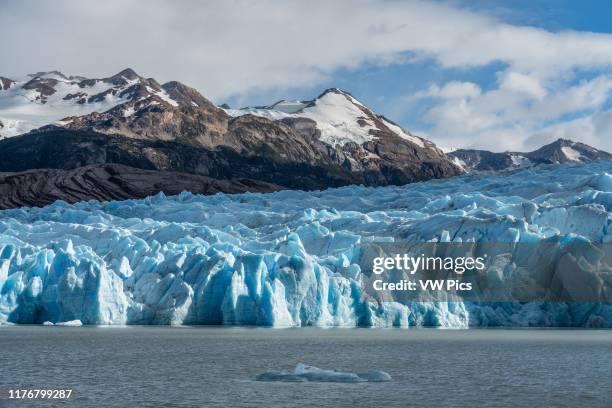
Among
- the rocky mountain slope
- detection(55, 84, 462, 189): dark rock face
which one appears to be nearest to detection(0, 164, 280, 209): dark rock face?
the rocky mountain slope

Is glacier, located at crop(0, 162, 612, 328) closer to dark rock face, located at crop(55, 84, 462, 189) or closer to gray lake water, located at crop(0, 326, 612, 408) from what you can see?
gray lake water, located at crop(0, 326, 612, 408)

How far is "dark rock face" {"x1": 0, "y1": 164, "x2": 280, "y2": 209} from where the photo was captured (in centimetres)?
7481

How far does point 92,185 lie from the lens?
77.4m

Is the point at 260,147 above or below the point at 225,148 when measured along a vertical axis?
above

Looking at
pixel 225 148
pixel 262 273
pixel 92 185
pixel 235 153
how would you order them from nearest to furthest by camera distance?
1. pixel 262 273
2. pixel 92 185
3. pixel 235 153
4. pixel 225 148

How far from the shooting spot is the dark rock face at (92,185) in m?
74.8

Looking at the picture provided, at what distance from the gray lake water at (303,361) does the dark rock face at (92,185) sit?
4051cm

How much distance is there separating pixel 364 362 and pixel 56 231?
81.0ft

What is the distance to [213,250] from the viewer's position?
3638 cm

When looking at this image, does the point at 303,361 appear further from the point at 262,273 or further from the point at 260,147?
the point at 260,147

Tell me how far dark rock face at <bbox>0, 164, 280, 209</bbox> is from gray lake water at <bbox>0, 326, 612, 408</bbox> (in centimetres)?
4051

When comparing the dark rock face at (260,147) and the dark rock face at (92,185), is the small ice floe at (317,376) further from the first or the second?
the dark rock face at (260,147)

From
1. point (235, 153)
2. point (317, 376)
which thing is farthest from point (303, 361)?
point (235, 153)

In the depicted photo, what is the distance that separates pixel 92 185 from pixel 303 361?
56236mm
